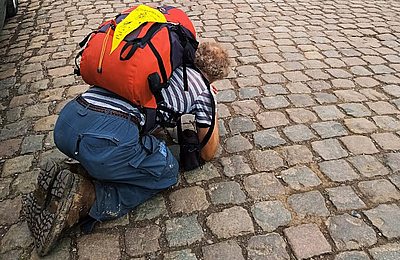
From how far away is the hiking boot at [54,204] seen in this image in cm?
254

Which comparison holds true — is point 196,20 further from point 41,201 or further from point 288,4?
point 41,201

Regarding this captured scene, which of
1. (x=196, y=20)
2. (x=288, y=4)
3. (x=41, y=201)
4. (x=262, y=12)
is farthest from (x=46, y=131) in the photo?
(x=288, y=4)

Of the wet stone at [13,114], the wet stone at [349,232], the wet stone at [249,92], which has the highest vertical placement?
the wet stone at [349,232]

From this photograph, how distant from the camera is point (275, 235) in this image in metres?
2.72

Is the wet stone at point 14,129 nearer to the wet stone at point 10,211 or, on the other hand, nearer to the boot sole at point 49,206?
the wet stone at point 10,211

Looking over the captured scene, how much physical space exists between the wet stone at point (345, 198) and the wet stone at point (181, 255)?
96 cm

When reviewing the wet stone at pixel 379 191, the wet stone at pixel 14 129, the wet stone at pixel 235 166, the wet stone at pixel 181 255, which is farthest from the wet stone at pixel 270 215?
the wet stone at pixel 14 129

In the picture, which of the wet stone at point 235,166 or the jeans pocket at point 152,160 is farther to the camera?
the wet stone at point 235,166

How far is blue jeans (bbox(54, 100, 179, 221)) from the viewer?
2.62 meters

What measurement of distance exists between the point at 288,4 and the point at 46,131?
4.45 meters

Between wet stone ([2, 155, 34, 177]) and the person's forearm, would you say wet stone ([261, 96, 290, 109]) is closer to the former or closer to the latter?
the person's forearm

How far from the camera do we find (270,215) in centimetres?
288

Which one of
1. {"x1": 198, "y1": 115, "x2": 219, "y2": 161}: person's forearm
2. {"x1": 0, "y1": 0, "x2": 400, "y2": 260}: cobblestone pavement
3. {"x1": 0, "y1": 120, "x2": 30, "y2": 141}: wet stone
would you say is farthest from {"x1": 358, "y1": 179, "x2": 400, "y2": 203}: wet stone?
{"x1": 0, "y1": 120, "x2": 30, "y2": 141}: wet stone

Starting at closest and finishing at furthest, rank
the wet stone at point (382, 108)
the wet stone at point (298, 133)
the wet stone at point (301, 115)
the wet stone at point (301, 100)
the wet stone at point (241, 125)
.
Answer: the wet stone at point (298, 133) → the wet stone at point (241, 125) → the wet stone at point (301, 115) → the wet stone at point (382, 108) → the wet stone at point (301, 100)
